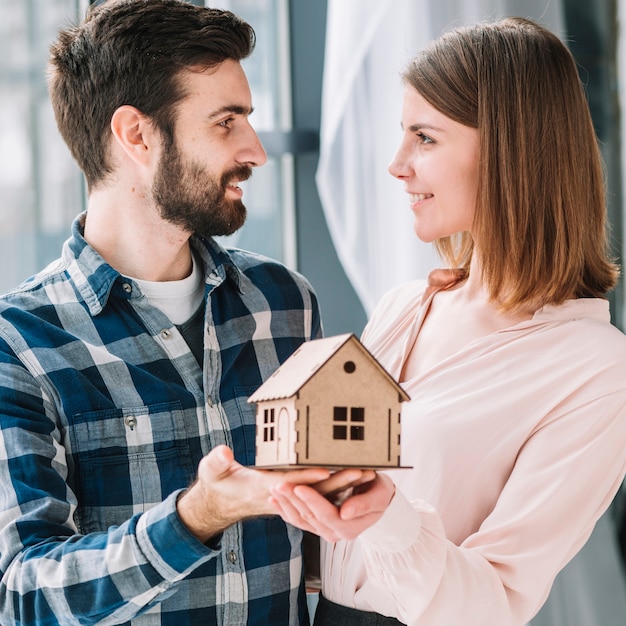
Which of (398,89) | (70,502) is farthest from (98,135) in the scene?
(398,89)

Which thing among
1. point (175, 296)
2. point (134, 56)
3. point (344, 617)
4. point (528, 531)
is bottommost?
point (344, 617)

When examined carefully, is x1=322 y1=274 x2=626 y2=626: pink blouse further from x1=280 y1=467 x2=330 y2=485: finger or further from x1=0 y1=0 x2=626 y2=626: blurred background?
x1=0 y1=0 x2=626 y2=626: blurred background

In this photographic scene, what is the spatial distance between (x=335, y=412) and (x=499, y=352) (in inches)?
18.2

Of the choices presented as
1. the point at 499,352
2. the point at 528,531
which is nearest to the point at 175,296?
the point at 499,352

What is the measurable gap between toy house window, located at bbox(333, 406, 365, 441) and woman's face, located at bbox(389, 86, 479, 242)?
558 millimetres

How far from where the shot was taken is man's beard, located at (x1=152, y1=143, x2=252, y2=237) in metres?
1.51

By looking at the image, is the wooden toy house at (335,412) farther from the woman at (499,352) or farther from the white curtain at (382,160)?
the white curtain at (382,160)

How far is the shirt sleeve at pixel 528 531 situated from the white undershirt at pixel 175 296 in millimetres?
475

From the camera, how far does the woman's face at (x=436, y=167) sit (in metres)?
1.49

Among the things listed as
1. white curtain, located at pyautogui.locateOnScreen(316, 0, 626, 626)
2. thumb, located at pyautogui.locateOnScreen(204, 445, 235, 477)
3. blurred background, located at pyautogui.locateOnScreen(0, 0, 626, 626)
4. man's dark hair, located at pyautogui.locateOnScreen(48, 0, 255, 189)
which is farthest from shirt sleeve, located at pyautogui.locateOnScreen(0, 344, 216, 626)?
white curtain, located at pyautogui.locateOnScreen(316, 0, 626, 626)

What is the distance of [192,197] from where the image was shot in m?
1.52

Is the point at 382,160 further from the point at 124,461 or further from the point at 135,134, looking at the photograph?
the point at 124,461

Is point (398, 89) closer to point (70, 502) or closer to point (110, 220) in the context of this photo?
point (110, 220)

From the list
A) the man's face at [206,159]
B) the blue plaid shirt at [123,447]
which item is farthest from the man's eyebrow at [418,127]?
the blue plaid shirt at [123,447]
